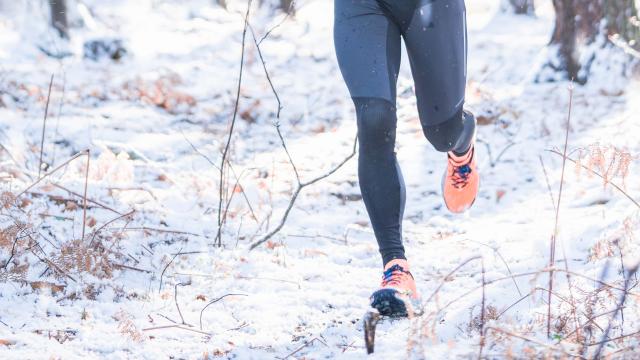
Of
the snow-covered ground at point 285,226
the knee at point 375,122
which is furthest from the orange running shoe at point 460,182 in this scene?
the knee at point 375,122

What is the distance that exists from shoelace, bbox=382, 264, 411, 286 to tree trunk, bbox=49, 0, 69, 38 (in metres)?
10.7

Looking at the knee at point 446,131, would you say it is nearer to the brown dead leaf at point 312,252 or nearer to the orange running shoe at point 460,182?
the orange running shoe at point 460,182

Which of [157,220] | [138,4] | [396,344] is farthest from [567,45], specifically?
[138,4]

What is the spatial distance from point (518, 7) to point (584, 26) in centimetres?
1271

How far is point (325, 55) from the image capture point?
1002 cm

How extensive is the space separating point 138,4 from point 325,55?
1191 cm

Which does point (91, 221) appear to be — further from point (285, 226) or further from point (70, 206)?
point (285, 226)

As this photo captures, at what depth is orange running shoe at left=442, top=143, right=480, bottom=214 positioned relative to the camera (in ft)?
11.5

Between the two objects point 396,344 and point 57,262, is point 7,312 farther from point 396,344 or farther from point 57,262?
point 396,344

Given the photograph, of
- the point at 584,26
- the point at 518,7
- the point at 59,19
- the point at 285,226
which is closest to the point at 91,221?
the point at 285,226

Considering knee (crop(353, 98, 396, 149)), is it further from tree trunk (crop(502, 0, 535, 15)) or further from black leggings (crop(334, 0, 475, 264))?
tree trunk (crop(502, 0, 535, 15))

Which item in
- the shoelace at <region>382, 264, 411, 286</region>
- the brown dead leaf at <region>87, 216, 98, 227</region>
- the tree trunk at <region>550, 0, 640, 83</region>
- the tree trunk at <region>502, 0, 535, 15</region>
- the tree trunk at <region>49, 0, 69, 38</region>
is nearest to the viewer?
the shoelace at <region>382, 264, 411, 286</region>

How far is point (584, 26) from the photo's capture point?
23.0 feet

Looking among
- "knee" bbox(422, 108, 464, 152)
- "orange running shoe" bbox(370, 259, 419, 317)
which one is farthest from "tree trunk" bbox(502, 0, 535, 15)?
"orange running shoe" bbox(370, 259, 419, 317)
